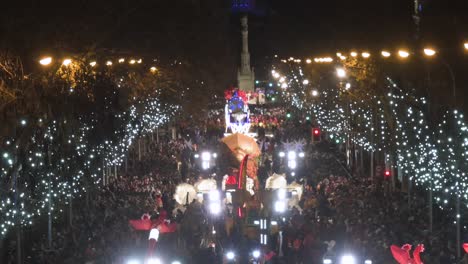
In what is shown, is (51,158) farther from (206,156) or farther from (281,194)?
(206,156)

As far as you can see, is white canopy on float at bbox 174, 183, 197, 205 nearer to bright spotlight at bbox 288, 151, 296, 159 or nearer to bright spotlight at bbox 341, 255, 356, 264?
bright spotlight at bbox 288, 151, 296, 159

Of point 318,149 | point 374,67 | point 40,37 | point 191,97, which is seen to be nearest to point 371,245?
point 40,37

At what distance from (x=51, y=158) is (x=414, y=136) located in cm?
1046

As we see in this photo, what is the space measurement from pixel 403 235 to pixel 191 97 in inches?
1460

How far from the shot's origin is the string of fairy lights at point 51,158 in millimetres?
17812

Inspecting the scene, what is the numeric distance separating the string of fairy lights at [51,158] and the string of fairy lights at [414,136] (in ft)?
31.0

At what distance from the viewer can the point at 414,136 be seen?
2330 cm

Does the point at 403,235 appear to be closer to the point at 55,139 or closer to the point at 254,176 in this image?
the point at 55,139

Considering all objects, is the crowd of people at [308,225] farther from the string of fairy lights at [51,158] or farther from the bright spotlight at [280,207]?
the string of fairy lights at [51,158]

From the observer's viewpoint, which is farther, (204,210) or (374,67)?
(374,67)

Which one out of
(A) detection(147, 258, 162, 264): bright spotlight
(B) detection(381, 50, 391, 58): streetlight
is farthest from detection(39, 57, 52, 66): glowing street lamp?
(B) detection(381, 50, 391, 58): streetlight

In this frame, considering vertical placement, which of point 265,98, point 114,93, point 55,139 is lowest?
point 55,139

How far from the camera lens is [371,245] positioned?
16891mm

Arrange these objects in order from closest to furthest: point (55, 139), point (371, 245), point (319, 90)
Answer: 1. point (371, 245)
2. point (55, 139)
3. point (319, 90)
